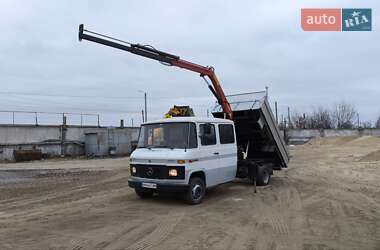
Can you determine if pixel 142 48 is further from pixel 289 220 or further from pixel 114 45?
pixel 289 220

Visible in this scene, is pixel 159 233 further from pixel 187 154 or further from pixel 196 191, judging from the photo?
pixel 196 191

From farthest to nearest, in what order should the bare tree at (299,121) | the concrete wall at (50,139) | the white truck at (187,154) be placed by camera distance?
the bare tree at (299,121), the concrete wall at (50,139), the white truck at (187,154)

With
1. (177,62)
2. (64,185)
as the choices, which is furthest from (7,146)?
(177,62)

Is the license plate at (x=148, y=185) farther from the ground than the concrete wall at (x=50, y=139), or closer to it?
closer to it

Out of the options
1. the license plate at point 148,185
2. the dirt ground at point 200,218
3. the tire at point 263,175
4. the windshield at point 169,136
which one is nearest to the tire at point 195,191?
the dirt ground at point 200,218

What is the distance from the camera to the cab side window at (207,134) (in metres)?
9.59

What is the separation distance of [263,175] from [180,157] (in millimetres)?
4897

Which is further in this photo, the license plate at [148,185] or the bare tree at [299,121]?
the bare tree at [299,121]

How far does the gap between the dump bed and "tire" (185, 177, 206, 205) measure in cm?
345

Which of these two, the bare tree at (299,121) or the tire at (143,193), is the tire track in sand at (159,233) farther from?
the bare tree at (299,121)

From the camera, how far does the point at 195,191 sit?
9.35 m

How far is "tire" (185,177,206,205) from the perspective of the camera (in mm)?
9145

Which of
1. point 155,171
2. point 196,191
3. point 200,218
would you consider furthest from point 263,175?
point 200,218

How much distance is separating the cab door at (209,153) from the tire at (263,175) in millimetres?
2508
